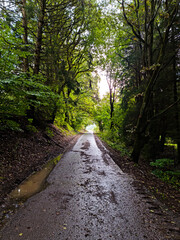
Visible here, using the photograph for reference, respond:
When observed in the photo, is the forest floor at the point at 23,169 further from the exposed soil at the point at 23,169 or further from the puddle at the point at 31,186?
the puddle at the point at 31,186

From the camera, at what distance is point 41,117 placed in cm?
1016

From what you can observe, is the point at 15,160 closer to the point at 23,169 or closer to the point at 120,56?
the point at 23,169

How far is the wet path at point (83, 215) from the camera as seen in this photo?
210 cm

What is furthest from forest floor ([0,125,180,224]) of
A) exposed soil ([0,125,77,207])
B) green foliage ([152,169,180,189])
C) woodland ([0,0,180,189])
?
woodland ([0,0,180,189])

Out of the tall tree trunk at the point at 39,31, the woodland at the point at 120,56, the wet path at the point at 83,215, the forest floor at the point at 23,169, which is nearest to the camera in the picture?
the wet path at the point at 83,215

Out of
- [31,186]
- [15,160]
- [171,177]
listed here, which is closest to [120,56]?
[171,177]

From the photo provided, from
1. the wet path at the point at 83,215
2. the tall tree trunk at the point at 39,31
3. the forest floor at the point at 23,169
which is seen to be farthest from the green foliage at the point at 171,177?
the tall tree trunk at the point at 39,31

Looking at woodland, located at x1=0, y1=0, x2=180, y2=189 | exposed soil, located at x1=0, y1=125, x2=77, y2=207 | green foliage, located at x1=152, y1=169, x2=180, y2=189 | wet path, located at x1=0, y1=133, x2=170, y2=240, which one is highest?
woodland, located at x1=0, y1=0, x2=180, y2=189

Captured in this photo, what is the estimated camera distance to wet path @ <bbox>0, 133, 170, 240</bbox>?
2098 mm

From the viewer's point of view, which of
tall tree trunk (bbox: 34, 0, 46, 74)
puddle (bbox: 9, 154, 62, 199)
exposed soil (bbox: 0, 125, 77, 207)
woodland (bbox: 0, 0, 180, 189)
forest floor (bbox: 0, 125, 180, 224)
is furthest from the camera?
tall tree trunk (bbox: 34, 0, 46, 74)

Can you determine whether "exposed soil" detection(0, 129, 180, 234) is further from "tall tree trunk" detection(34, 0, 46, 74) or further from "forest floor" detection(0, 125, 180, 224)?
"tall tree trunk" detection(34, 0, 46, 74)

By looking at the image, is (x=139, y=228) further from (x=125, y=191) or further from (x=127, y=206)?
(x=125, y=191)

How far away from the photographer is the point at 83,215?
2.56 meters

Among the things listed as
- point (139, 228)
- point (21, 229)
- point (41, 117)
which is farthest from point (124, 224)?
point (41, 117)
